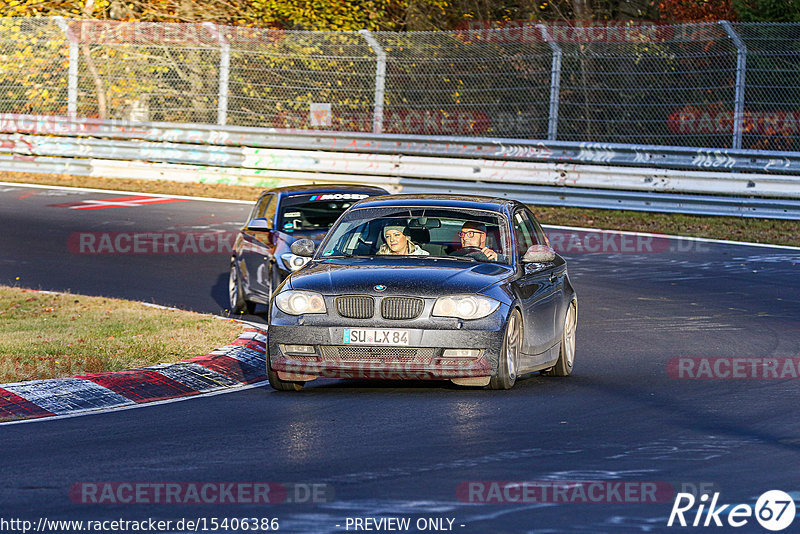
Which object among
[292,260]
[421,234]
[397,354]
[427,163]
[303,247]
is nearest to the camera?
[397,354]

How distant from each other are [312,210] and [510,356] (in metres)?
5.94

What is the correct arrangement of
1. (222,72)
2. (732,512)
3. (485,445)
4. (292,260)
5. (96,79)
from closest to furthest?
1. (732,512)
2. (485,445)
3. (292,260)
4. (222,72)
5. (96,79)

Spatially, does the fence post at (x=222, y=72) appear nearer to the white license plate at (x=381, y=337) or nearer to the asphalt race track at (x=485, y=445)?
the asphalt race track at (x=485, y=445)

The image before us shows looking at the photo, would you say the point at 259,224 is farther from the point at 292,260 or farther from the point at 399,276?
the point at 399,276

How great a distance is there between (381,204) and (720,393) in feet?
9.86

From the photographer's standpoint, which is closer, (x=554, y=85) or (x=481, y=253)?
(x=481, y=253)

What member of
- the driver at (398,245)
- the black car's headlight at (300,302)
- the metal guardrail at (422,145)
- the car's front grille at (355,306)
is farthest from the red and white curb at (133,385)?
the metal guardrail at (422,145)

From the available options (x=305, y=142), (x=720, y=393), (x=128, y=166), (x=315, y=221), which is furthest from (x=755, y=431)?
(x=128, y=166)

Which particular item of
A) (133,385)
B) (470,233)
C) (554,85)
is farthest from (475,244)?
(554,85)

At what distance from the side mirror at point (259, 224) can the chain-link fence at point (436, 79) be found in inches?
435

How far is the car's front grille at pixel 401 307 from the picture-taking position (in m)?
9.76

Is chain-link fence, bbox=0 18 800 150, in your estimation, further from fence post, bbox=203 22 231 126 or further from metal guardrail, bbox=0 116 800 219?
metal guardrail, bbox=0 116 800 219

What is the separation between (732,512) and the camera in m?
6.30

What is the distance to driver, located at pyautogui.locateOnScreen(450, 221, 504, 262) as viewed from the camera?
10.8 metres
